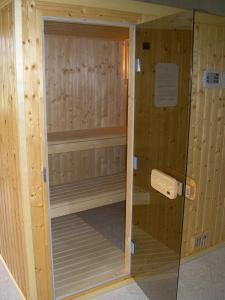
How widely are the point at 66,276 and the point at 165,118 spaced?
1.63 meters

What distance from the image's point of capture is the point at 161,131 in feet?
8.18

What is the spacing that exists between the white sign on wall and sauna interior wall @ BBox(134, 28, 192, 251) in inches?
1.5

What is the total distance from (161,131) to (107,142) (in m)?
1.09

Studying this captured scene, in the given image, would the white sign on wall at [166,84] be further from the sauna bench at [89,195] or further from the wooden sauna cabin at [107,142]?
the sauna bench at [89,195]

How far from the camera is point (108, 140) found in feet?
11.4

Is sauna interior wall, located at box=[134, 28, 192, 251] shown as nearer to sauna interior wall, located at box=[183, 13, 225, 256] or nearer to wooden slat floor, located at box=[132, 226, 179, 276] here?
wooden slat floor, located at box=[132, 226, 179, 276]

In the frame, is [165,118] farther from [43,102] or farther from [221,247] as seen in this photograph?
[221,247]

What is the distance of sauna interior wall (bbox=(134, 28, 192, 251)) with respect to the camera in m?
2.19

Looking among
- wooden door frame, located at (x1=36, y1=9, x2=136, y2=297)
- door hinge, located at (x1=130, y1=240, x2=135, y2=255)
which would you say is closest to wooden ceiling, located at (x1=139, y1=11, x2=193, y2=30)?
wooden door frame, located at (x1=36, y1=9, x2=136, y2=297)

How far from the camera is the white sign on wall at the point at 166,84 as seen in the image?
2.25 meters

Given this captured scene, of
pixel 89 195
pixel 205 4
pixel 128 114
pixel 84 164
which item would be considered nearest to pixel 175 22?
pixel 128 114

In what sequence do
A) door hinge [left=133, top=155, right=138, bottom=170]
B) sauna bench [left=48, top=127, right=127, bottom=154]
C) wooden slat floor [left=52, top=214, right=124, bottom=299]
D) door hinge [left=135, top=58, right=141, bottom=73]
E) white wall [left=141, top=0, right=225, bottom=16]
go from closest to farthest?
door hinge [left=135, top=58, right=141, bottom=73], door hinge [left=133, top=155, right=138, bottom=170], wooden slat floor [left=52, top=214, right=124, bottom=299], white wall [left=141, top=0, right=225, bottom=16], sauna bench [left=48, top=127, right=127, bottom=154]

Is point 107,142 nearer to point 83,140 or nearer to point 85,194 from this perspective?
point 83,140

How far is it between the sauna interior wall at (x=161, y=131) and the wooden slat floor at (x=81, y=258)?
0.58m
